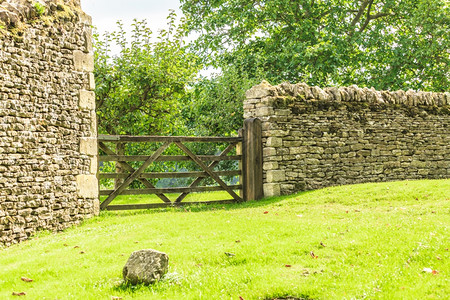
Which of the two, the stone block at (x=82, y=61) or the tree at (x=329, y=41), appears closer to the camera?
the stone block at (x=82, y=61)

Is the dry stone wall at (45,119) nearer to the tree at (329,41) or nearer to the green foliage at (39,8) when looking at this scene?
the green foliage at (39,8)

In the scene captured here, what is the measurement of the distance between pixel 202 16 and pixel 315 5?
18.6 feet

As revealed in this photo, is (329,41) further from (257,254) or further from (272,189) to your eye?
(257,254)

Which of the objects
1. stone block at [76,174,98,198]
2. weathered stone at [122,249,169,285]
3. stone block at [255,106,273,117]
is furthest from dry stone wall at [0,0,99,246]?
stone block at [255,106,273,117]

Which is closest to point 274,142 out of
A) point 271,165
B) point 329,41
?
point 271,165

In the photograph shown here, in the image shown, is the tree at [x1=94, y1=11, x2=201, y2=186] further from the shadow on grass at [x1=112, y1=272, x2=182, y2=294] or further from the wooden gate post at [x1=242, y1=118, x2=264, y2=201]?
the shadow on grass at [x1=112, y1=272, x2=182, y2=294]

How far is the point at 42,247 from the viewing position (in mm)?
8391

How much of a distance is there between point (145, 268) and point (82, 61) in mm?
6458

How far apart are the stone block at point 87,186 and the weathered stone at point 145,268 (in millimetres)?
5118

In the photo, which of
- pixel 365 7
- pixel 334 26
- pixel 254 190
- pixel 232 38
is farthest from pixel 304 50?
pixel 254 190

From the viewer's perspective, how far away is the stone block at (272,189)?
13180mm

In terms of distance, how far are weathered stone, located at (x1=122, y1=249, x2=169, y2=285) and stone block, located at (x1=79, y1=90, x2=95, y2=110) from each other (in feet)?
18.8

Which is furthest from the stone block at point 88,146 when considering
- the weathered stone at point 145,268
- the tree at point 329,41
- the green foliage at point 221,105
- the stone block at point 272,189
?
the tree at point 329,41

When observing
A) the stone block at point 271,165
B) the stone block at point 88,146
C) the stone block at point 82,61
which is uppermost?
the stone block at point 82,61
